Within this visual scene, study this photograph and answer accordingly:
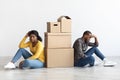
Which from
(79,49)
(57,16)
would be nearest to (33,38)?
(79,49)

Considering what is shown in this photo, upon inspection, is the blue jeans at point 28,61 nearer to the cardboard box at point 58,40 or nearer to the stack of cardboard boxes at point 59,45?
the stack of cardboard boxes at point 59,45

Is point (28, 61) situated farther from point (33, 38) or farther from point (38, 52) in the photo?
point (33, 38)

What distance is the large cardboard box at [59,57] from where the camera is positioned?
17.6ft

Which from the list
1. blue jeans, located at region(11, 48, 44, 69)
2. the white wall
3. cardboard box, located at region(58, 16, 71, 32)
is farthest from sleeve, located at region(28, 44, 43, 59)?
the white wall

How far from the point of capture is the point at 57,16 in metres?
7.16

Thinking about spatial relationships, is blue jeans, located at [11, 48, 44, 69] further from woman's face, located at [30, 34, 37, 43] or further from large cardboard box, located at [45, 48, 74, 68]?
woman's face, located at [30, 34, 37, 43]

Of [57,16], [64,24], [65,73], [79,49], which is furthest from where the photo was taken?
[57,16]

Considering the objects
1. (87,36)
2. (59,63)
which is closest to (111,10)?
(87,36)

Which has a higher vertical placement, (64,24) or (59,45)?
(64,24)

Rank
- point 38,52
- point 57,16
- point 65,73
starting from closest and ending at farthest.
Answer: point 65,73 → point 38,52 → point 57,16

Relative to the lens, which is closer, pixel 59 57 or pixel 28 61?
pixel 28 61

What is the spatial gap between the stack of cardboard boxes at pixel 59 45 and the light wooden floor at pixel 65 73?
253 millimetres

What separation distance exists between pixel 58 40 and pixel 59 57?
33 centimetres

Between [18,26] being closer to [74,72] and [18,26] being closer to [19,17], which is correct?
[19,17]
